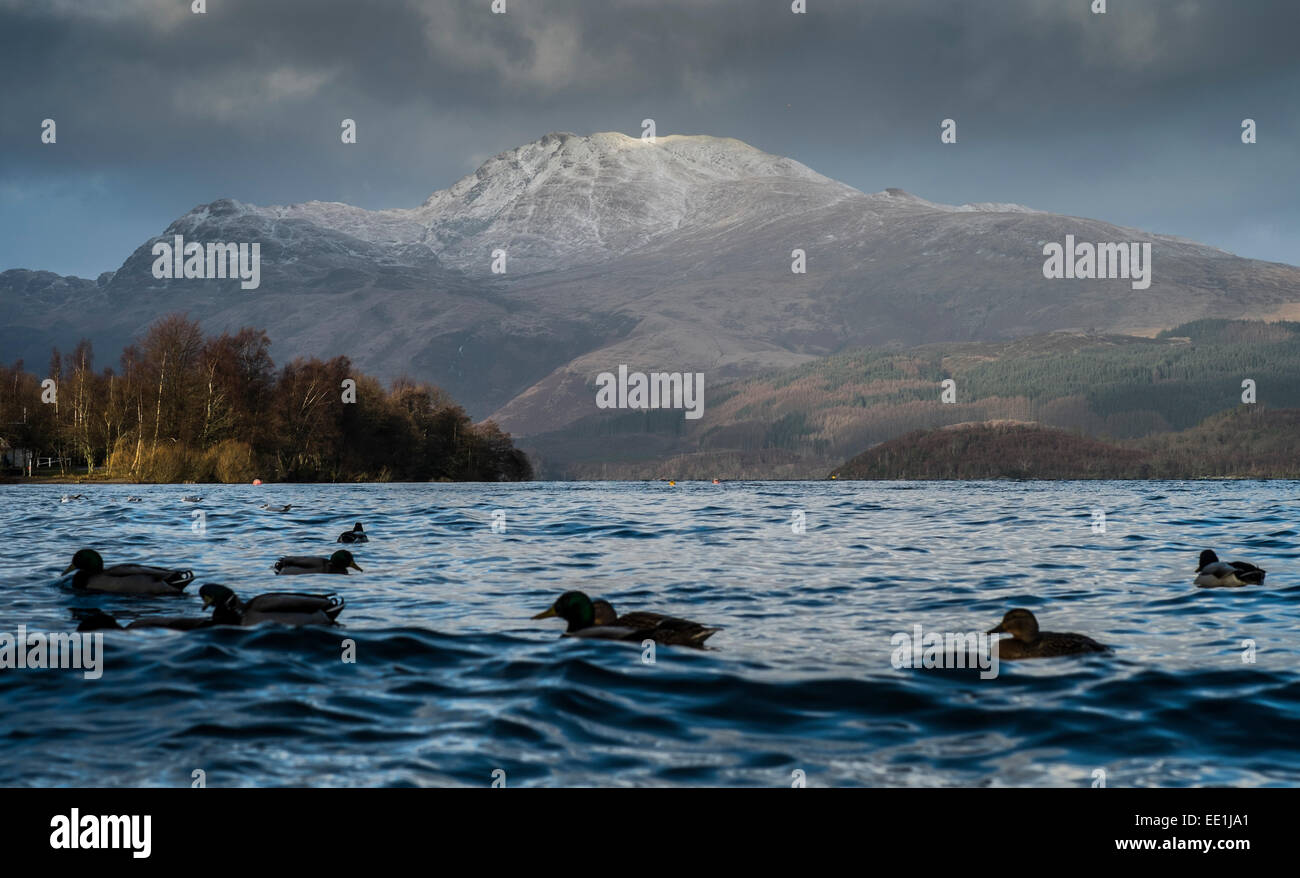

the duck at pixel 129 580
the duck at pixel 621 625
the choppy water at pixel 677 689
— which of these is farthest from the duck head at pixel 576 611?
the duck at pixel 129 580

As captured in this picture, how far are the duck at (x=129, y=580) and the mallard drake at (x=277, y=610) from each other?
4.64m

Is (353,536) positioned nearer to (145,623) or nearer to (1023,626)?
(145,623)

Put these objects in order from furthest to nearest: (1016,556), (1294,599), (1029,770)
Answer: (1016,556) < (1294,599) < (1029,770)

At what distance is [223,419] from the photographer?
386 ft

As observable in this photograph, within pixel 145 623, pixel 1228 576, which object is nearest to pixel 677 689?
pixel 145 623

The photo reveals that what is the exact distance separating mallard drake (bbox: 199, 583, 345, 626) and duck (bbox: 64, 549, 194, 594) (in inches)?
183

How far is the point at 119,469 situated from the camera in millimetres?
109562

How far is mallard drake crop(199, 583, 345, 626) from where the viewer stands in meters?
16.0

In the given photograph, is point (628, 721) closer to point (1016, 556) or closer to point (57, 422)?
point (1016, 556)

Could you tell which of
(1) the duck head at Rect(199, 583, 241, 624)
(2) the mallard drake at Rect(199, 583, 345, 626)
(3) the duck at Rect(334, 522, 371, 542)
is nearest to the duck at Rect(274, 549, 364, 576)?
(1) the duck head at Rect(199, 583, 241, 624)

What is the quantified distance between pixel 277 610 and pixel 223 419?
109573 mm

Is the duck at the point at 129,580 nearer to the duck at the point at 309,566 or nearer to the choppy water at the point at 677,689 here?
the choppy water at the point at 677,689
